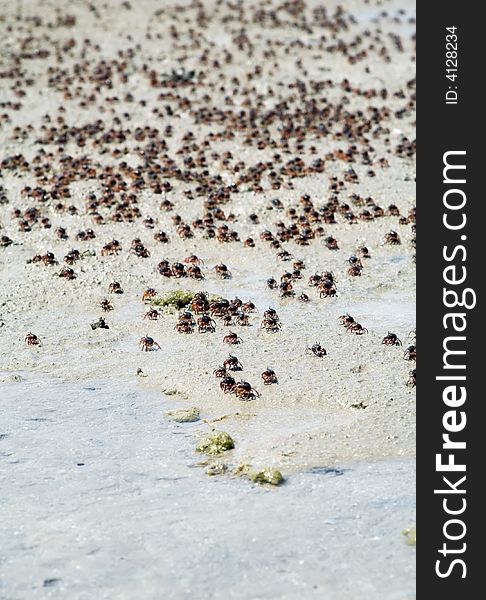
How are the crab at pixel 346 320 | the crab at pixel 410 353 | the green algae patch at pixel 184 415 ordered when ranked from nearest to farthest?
1. the green algae patch at pixel 184 415
2. the crab at pixel 410 353
3. the crab at pixel 346 320

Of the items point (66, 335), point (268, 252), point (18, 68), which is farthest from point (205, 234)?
point (18, 68)

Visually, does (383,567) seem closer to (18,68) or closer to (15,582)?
(15,582)

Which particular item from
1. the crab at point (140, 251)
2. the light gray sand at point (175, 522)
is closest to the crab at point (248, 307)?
the crab at point (140, 251)

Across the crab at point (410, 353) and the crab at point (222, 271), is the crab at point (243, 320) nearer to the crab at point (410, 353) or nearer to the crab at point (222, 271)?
the crab at point (222, 271)

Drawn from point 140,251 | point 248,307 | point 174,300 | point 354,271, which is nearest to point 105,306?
point 174,300

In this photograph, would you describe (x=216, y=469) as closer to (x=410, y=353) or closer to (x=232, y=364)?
(x=232, y=364)

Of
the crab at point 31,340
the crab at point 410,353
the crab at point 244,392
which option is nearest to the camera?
the crab at point 244,392

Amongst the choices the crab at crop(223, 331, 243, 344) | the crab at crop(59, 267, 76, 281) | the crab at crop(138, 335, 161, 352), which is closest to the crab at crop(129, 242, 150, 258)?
the crab at crop(59, 267, 76, 281)
